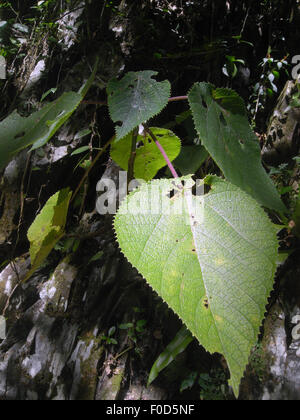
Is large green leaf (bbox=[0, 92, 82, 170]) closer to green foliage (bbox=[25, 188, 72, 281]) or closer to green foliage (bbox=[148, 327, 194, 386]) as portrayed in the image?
green foliage (bbox=[25, 188, 72, 281])

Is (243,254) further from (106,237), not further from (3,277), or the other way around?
(3,277)

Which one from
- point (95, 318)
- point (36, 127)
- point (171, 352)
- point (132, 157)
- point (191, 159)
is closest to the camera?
point (36, 127)

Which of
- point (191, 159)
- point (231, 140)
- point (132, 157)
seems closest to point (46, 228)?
point (132, 157)

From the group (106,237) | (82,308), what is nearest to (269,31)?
(106,237)

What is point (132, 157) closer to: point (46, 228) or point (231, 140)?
point (231, 140)

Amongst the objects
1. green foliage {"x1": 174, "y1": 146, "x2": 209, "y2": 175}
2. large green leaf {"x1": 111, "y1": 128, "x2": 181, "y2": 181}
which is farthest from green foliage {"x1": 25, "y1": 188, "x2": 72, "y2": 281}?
green foliage {"x1": 174, "y1": 146, "x2": 209, "y2": 175}

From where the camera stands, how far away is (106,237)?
4.06 ft

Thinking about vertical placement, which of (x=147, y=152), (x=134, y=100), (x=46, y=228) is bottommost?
(x=46, y=228)

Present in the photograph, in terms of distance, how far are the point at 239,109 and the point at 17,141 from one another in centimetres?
50

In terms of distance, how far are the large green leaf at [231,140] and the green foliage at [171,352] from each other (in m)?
0.69

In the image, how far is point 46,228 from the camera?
877mm

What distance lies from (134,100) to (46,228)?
1.65 ft

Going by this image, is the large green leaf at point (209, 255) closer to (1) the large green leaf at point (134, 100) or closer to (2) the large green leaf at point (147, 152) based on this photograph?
(1) the large green leaf at point (134, 100)

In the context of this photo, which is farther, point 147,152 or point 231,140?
point 147,152
